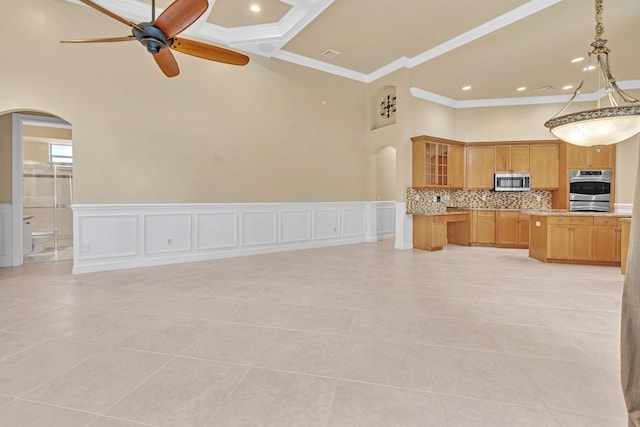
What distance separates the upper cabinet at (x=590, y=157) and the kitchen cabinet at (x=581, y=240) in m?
2.04

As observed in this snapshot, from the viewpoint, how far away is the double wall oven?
606 cm

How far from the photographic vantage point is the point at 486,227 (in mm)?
6629

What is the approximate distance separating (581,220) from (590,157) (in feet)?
7.41

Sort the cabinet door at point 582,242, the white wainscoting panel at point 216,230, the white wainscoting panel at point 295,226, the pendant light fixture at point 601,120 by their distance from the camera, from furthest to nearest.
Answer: the white wainscoting panel at point 295,226, the white wainscoting panel at point 216,230, the cabinet door at point 582,242, the pendant light fixture at point 601,120

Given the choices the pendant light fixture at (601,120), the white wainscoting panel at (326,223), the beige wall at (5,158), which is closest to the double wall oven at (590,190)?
the pendant light fixture at (601,120)

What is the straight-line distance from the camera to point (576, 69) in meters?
5.19

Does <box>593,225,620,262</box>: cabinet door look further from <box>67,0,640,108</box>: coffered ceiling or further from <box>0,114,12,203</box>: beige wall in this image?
<box>0,114,12,203</box>: beige wall

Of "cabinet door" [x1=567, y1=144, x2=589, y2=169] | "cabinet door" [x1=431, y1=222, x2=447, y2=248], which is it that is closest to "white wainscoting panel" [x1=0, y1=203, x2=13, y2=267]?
"cabinet door" [x1=431, y1=222, x2=447, y2=248]

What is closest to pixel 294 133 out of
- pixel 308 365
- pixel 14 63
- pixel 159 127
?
pixel 159 127

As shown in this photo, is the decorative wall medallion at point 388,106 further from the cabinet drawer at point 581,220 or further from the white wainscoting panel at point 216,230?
the white wainscoting panel at point 216,230

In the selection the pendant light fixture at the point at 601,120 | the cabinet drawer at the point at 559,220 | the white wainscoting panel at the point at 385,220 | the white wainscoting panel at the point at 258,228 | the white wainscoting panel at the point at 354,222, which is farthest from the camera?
the white wainscoting panel at the point at 385,220

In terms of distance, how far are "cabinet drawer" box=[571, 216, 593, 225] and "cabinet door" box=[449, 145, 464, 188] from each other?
2347 millimetres

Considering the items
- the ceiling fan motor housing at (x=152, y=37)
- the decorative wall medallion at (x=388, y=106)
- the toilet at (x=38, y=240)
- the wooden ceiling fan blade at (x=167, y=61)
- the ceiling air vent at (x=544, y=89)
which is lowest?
the toilet at (x=38, y=240)

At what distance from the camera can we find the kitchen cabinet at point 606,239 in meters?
4.65
